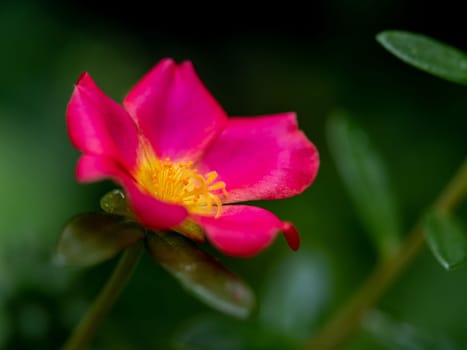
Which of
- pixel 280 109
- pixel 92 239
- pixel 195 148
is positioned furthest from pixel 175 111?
pixel 280 109

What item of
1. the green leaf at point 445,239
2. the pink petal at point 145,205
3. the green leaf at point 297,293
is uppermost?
the pink petal at point 145,205

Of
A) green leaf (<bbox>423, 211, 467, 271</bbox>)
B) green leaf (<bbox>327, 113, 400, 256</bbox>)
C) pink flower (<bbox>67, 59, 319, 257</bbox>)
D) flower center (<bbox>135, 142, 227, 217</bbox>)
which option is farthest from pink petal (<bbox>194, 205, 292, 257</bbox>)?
green leaf (<bbox>327, 113, 400, 256</bbox>)

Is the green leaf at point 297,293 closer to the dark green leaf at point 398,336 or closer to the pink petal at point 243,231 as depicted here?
the dark green leaf at point 398,336

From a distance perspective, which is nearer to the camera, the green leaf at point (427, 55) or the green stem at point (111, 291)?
the green stem at point (111, 291)

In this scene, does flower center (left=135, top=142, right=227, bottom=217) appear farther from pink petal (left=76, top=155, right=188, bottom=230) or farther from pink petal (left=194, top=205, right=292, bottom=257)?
pink petal (left=76, top=155, right=188, bottom=230)

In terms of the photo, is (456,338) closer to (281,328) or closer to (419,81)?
(281,328)

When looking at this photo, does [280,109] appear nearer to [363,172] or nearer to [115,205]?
[363,172]

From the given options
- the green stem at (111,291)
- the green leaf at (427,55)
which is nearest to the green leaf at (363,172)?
the green leaf at (427,55)

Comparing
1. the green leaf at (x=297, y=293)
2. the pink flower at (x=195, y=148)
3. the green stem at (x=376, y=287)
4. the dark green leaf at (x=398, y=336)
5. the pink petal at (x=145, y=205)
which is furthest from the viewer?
the green leaf at (x=297, y=293)
